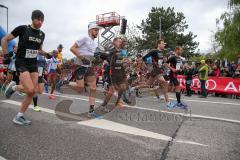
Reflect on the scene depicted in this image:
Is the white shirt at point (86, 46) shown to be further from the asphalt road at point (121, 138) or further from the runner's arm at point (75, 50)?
the asphalt road at point (121, 138)

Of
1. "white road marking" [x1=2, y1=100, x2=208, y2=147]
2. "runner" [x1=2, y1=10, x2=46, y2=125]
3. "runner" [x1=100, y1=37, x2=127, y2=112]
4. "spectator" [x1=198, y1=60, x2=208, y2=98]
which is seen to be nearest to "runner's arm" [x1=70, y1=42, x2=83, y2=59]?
"runner" [x1=2, y1=10, x2=46, y2=125]

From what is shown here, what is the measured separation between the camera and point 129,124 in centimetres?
567

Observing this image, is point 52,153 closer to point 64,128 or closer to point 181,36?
point 64,128

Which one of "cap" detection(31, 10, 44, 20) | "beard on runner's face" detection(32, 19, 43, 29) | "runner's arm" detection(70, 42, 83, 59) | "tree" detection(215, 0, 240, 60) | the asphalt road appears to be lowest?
the asphalt road

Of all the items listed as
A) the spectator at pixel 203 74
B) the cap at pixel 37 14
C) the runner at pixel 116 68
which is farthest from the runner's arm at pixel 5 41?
the spectator at pixel 203 74

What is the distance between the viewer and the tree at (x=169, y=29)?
57.2 m

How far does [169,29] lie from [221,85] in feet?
150

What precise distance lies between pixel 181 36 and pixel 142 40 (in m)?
8.32

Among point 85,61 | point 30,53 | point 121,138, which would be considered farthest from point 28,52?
Answer: point 121,138

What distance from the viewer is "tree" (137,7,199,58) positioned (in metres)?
57.2

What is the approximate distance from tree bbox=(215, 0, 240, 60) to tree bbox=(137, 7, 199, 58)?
88.2 feet

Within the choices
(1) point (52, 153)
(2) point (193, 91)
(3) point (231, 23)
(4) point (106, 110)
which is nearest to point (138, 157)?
(1) point (52, 153)

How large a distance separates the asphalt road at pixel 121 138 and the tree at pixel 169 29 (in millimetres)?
51037

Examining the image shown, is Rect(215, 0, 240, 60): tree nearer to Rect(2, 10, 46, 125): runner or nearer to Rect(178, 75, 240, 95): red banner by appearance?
Rect(178, 75, 240, 95): red banner
